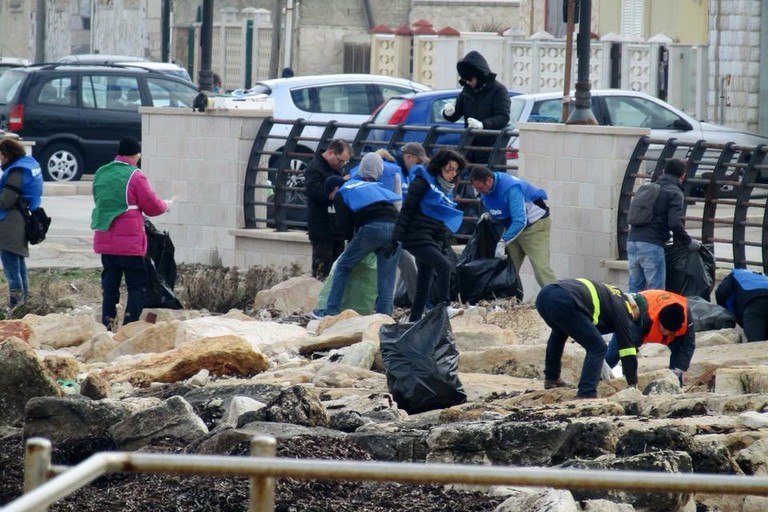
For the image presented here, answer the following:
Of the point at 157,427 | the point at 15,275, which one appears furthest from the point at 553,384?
the point at 15,275

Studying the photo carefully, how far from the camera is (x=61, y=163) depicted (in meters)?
22.6

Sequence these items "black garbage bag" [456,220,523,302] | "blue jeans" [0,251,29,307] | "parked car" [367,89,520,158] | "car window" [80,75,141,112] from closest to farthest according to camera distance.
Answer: "black garbage bag" [456,220,523,302] → "blue jeans" [0,251,29,307] → "parked car" [367,89,520,158] → "car window" [80,75,141,112]

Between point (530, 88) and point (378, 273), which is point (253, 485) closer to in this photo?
point (378, 273)

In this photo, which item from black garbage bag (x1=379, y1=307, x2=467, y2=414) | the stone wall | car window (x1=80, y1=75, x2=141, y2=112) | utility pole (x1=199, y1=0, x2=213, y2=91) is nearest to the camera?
Result: black garbage bag (x1=379, y1=307, x2=467, y2=414)

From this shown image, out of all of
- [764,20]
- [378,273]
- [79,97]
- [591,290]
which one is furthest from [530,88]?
[591,290]

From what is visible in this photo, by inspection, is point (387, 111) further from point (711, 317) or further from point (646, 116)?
point (711, 317)

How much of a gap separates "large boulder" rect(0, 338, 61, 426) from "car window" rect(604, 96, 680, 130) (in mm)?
12261

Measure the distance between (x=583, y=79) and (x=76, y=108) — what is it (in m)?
10.2

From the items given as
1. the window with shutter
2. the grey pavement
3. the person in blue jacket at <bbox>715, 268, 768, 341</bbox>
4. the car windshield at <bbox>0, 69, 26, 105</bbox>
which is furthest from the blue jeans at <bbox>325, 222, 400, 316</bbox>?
the window with shutter

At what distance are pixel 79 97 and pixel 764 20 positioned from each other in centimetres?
1135

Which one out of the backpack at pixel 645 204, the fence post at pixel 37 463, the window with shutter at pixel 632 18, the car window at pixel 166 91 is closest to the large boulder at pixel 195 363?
the backpack at pixel 645 204

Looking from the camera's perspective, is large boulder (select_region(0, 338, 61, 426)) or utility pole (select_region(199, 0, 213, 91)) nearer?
large boulder (select_region(0, 338, 61, 426))

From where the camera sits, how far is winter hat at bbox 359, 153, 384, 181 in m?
12.0

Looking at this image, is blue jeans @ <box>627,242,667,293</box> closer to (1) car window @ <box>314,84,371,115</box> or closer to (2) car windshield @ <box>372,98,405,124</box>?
(2) car windshield @ <box>372,98,405,124</box>
